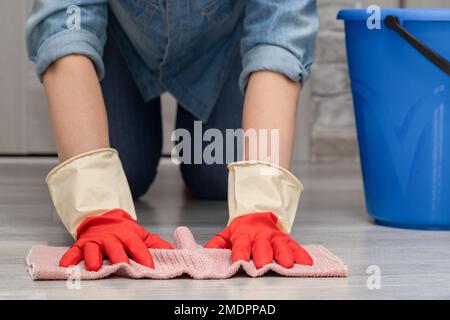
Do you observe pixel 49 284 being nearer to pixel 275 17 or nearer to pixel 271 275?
pixel 271 275

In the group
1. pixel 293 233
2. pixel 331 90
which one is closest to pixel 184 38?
pixel 293 233

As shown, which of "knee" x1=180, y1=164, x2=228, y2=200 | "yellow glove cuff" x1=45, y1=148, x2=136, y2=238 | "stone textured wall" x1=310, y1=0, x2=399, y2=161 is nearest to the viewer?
"yellow glove cuff" x1=45, y1=148, x2=136, y2=238

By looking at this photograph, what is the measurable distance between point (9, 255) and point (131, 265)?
8.4 inches

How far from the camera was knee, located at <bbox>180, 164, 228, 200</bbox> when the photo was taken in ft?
5.90

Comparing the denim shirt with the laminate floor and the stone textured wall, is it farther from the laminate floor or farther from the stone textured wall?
the stone textured wall

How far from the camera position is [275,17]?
1287 mm

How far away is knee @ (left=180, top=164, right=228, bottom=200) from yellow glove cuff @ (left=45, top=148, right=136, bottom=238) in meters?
0.58

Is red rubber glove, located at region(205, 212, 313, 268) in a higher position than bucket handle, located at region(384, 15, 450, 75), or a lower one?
lower

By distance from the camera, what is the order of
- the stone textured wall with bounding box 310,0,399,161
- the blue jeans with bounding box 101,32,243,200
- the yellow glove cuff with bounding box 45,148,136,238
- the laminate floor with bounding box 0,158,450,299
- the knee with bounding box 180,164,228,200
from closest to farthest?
the laminate floor with bounding box 0,158,450,299
the yellow glove cuff with bounding box 45,148,136,238
the blue jeans with bounding box 101,32,243,200
the knee with bounding box 180,164,228,200
the stone textured wall with bounding box 310,0,399,161

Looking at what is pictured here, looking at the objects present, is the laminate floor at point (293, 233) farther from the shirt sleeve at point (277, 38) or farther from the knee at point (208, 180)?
the shirt sleeve at point (277, 38)

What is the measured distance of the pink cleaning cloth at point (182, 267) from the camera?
1.06 meters

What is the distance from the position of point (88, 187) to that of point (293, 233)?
0.39 m

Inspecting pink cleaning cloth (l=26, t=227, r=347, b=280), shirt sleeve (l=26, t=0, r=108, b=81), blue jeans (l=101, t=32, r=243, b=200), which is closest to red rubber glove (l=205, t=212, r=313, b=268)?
pink cleaning cloth (l=26, t=227, r=347, b=280)

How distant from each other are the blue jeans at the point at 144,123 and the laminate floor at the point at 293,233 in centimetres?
4
